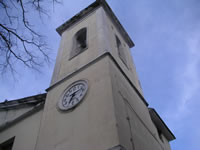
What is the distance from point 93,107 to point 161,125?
611 centimetres

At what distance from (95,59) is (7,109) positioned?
19.1 ft

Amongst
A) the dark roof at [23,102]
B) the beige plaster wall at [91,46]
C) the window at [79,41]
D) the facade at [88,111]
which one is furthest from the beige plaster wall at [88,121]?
the window at [79,41]

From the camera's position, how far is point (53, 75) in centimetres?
1032

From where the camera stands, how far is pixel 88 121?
6480 millimetres

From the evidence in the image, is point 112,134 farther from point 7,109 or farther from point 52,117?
point 7,109

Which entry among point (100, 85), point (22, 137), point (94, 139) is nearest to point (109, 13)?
point (100, 85)

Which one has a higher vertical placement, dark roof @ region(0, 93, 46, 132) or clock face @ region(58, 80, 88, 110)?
dark roof @ region(0, 93, 46, 132)

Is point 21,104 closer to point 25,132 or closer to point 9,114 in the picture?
point 9,114

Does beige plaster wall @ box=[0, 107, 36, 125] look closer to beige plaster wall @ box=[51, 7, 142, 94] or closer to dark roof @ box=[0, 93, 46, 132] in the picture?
dark roof @ box=[0, 93, 46, 132]

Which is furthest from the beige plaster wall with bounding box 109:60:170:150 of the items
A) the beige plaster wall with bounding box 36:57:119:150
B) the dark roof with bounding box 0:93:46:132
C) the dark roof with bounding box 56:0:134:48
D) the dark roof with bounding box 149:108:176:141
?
the dark roof with bounding box 56:0:134:48

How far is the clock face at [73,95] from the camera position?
299 inches

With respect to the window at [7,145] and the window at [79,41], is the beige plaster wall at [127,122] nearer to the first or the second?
the window at [79,41]

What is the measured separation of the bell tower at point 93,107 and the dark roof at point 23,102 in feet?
4.45

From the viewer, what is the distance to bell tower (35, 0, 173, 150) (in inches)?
233
